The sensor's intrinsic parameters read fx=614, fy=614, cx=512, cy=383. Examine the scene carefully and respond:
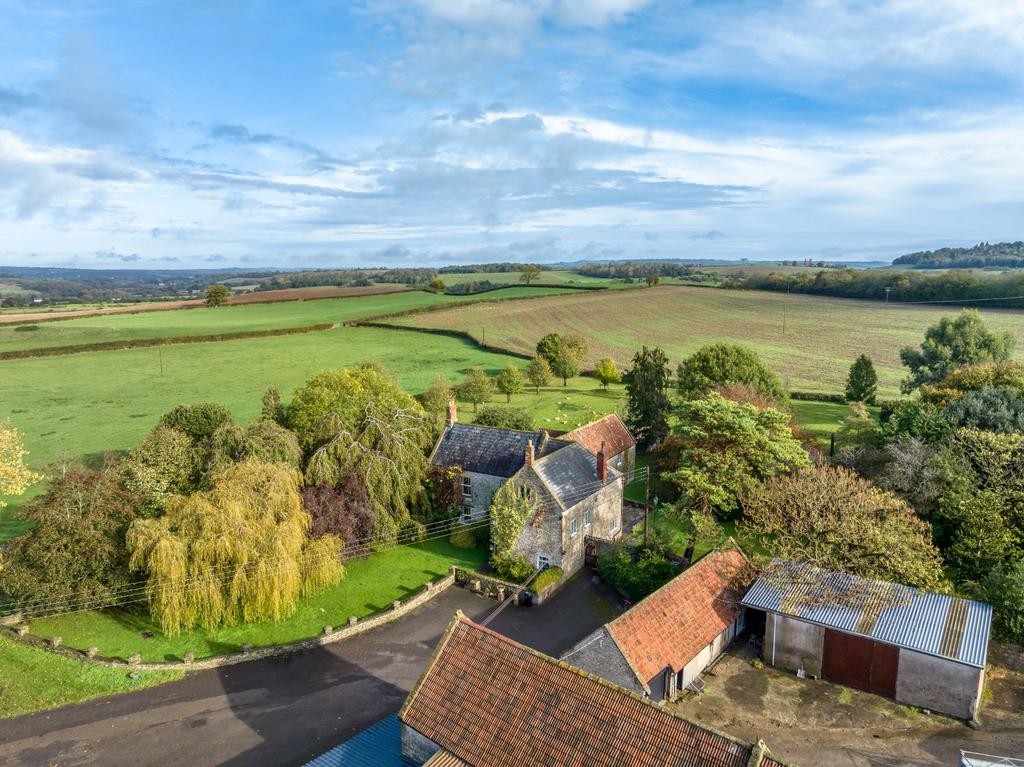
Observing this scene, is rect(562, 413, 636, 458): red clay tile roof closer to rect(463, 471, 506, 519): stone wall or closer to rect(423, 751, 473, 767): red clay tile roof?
rect(463, 471, 506, 519): stone wall

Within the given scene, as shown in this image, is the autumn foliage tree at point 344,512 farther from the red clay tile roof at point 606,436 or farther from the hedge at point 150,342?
the hedge at point 150,342

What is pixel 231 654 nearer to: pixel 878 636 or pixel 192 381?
pixel 878 636

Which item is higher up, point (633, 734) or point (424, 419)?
point (424, 419)

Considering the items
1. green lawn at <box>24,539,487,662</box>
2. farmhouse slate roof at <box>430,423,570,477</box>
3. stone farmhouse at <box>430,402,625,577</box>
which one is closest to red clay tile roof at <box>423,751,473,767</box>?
green lawn at <box>24,539,487,662</box>

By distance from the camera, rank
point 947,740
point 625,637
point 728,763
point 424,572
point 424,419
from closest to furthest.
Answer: point 728,763
point 947,740
point 625,637
point 424,572
point 424,419

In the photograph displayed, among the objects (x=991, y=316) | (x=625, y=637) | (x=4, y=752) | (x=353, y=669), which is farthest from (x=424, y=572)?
(x=991, y=316)

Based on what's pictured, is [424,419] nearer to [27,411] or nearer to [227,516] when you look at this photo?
[227,516]

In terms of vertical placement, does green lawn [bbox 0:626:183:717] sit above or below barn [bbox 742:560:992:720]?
below

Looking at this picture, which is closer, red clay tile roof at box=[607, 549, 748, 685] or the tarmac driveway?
the tarmac driveway
